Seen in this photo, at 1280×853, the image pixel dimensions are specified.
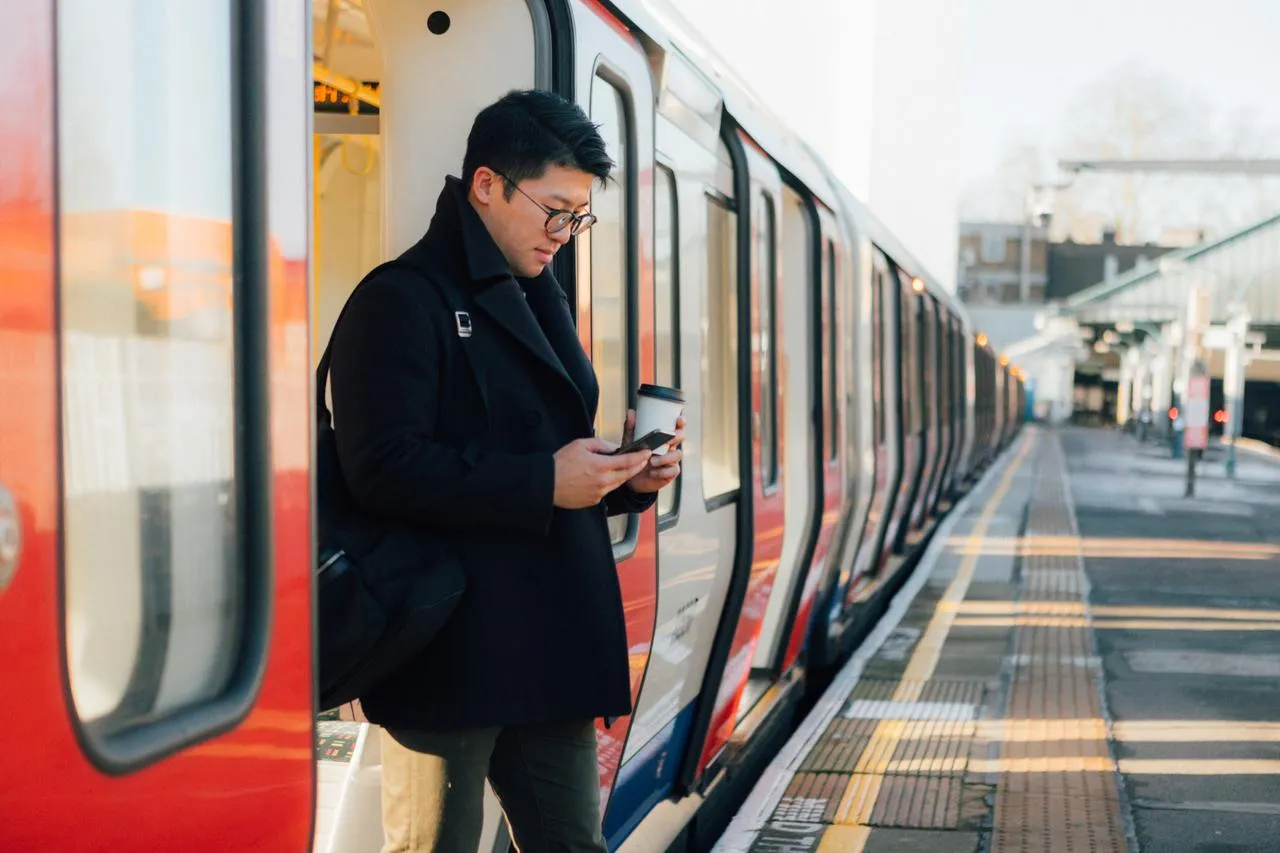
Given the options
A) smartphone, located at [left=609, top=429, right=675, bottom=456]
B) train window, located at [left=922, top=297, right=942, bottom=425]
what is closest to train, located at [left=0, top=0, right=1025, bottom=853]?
smartphone, located at [left=609, top=429, right=675, bottom=456]

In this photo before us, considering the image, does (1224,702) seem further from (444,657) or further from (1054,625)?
(444,657)

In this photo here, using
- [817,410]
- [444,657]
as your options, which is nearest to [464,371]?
[444,657]

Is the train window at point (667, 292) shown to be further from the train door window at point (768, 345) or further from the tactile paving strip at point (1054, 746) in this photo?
the tactile paving strip at point (1054, 746)

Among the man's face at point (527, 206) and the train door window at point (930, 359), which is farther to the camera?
the train door window at point (930, 359)

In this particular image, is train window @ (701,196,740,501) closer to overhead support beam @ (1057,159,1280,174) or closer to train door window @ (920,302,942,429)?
train door window @ (920,302,942,429)

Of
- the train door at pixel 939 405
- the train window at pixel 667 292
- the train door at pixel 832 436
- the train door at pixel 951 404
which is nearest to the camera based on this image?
the train window at pixel 667 292

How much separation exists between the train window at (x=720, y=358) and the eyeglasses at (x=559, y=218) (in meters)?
2.20

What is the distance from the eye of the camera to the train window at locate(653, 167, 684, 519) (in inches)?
160

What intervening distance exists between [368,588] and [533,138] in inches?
27.9

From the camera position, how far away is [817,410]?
7117 millimetres

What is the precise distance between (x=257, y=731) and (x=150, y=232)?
0.60 metres

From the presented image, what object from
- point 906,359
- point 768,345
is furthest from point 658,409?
point 906,359

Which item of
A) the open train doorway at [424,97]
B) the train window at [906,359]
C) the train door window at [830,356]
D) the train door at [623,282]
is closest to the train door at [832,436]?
the train door window at [830,356]

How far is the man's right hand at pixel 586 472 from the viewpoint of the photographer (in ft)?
7.89
